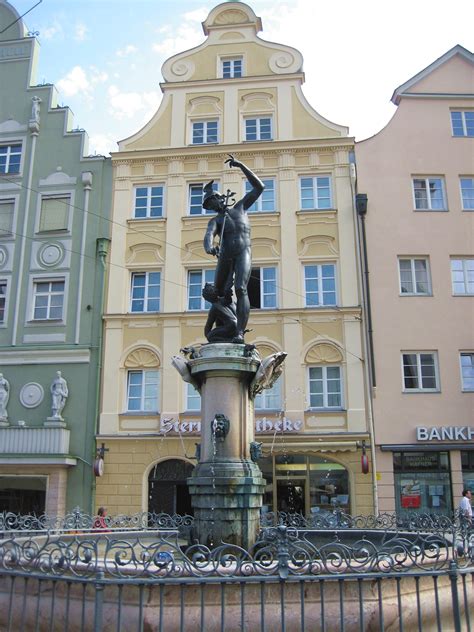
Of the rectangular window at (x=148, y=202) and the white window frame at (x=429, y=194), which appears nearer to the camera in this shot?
the white window frame at (x=429, y=194)

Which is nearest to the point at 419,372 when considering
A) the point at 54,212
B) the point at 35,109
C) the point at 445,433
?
the point at 445,433

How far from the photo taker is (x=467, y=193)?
853 inches

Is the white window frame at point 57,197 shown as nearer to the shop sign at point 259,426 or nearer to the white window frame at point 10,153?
the white window frame at point 10,153

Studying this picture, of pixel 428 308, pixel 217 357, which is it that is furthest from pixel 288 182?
pixel 217 357

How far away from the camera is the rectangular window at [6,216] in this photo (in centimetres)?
2264

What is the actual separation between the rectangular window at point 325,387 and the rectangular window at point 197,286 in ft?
13.8

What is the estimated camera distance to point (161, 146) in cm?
2295

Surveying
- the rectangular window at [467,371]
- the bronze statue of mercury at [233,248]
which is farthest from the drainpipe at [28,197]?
the rectangular window at [467,371]

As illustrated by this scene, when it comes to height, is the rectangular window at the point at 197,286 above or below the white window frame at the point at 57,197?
below

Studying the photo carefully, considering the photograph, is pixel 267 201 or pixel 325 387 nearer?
pixel 325 387

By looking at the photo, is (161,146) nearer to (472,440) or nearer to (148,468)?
(148,468)

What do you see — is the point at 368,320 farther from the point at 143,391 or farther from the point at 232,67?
the point at 232,67

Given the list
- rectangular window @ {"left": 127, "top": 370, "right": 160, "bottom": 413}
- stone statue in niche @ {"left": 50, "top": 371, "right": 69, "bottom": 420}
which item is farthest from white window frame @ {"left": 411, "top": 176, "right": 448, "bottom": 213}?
stone statue in niche @ {"left": 50, "top": 371, "right": 69, "bottom": 420}

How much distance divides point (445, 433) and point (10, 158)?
18.0m
